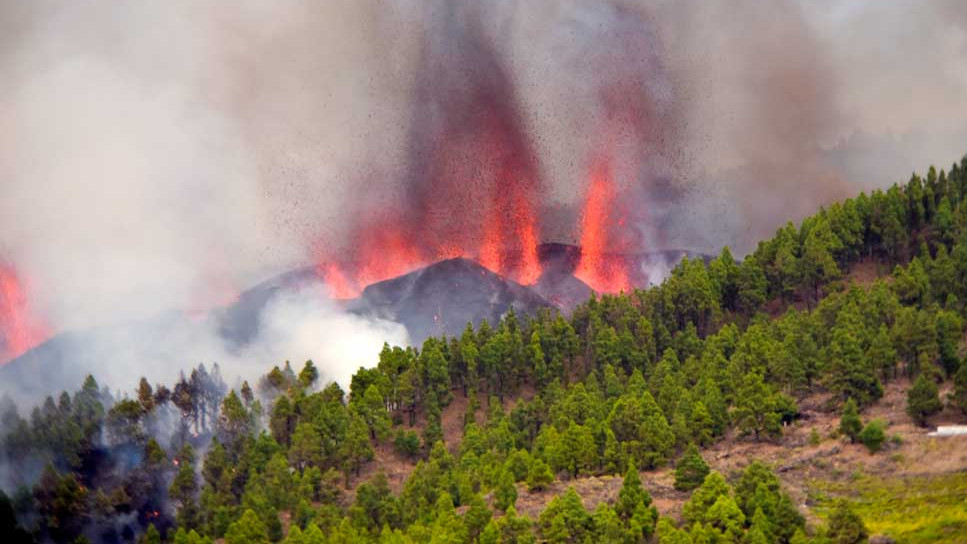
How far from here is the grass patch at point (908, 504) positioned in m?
137

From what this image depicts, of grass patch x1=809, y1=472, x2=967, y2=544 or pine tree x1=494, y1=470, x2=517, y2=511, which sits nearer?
grass patch x1=809, y1=472, x2=967, y2=544

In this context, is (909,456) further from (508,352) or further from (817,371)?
(508,352)

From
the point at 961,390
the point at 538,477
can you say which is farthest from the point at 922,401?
the point at 538,477

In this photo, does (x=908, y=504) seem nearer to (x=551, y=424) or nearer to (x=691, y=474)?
(x=691, y=474)

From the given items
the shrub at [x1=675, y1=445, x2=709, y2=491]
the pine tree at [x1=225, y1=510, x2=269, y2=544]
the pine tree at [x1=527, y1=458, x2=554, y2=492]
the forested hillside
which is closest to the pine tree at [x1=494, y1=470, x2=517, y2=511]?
the forested hillside

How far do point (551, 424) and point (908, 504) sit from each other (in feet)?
137

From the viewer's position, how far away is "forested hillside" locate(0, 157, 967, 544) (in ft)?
491

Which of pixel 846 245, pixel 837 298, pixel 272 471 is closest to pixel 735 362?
pixel 837 298

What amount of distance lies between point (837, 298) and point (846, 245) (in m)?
14.1

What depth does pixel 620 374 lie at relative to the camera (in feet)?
600

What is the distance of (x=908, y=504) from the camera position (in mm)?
145375

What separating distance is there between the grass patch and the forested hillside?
1418mm

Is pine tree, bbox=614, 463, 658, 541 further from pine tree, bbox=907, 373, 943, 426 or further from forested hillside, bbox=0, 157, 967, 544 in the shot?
pine tree, bbox=907, 373, 943, 426

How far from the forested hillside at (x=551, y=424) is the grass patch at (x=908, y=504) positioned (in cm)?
142
